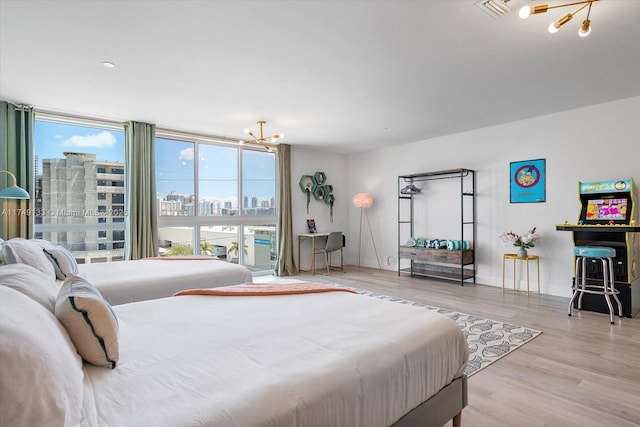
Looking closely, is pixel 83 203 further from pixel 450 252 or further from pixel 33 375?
pixel 450 252

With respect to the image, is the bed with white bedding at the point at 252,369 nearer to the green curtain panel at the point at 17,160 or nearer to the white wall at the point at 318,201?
the green curtain panel at the point at 17,160

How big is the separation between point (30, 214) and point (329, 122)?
4021 millimetres

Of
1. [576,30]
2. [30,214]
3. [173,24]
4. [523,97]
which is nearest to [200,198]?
[30,214]

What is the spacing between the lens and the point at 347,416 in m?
1.24

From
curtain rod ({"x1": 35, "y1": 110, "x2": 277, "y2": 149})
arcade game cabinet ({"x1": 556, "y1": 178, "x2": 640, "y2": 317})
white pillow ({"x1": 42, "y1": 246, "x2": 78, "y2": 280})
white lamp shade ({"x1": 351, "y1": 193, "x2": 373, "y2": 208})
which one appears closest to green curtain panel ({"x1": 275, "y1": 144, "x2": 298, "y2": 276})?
curtain rod ({"x1": 35, "y1": 110, "x2": 277, "y2": 149})

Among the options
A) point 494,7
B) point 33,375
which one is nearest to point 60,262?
point 33,375

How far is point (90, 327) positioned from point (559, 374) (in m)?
2.92

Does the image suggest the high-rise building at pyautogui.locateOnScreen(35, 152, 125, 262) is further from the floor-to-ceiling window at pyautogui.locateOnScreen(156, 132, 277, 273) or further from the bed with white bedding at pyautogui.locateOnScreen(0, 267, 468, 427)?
the bed with white bedding at pyautogui.locateOnScreen(0, 267, 468, 427)

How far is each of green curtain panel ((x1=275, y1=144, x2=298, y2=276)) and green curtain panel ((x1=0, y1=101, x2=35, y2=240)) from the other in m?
3.63

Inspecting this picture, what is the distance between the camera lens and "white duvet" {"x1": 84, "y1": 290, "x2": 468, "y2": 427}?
1.08m

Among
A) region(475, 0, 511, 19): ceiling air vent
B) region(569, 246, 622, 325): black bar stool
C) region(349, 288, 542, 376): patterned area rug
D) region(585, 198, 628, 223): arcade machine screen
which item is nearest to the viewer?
region(475, 0, 511, 19): ceiling air vent

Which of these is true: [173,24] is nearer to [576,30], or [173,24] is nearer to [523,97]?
[576,30]

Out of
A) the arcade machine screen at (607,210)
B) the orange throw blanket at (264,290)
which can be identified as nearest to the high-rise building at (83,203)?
the orange throw blanket at (264,290)

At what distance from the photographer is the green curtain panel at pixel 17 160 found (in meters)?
4.10
